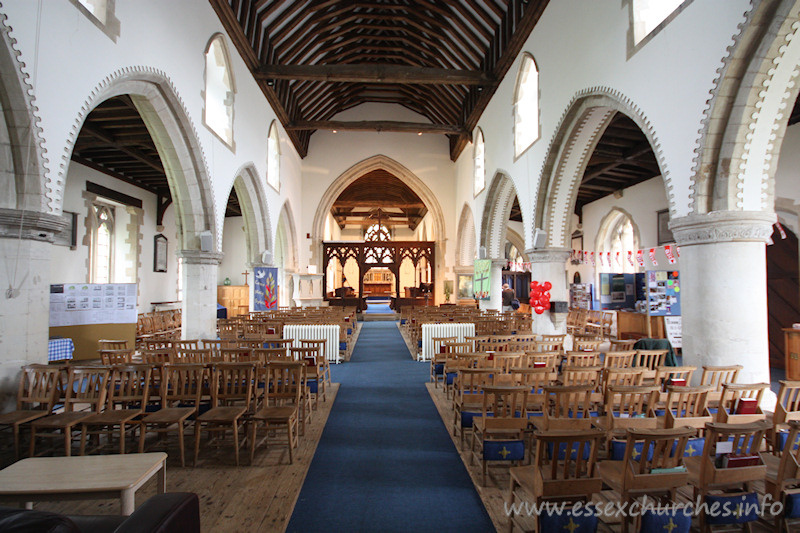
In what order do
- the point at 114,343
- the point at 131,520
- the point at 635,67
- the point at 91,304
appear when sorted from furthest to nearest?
the point at 91,304 → the point at 114,343 → the point at 635,67 → the point at 131,520

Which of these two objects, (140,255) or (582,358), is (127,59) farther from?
(140,255)

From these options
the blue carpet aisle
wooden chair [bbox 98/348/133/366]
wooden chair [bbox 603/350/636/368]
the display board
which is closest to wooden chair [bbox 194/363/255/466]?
the blue carpet aisle

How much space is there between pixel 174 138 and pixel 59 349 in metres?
3.45

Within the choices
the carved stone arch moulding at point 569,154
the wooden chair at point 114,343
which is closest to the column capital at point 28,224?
the wooden chair at point 114,343

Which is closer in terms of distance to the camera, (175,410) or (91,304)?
(175,410)

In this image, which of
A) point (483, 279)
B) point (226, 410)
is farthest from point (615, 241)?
point (226, 410)

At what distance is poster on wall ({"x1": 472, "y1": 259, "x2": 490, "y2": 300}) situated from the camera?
39.5ft

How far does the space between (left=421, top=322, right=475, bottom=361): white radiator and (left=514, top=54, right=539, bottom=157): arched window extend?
12.0ft

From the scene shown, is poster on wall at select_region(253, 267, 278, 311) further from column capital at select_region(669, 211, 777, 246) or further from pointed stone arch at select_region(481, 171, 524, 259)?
column capital at select_region(669, 211, 777, 246)

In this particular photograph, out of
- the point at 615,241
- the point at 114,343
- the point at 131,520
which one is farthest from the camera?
the point at 615,241

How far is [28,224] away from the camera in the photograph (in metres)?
3.54

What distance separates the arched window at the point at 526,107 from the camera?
27.2ft

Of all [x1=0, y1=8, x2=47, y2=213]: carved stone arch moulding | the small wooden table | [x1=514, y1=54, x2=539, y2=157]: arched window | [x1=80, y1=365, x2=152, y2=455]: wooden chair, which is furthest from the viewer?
[x1=514, y1=54, x2=539, y2=157]: arched window

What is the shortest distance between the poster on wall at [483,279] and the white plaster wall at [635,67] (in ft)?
11.5
